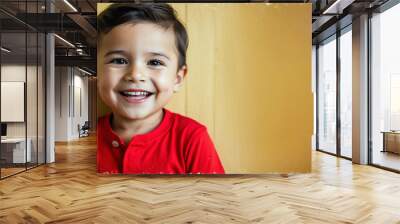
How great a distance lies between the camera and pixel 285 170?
666 centimetres

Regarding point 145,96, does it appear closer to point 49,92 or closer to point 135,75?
point 135,75

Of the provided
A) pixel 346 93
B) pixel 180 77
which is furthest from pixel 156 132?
pixel 346 93

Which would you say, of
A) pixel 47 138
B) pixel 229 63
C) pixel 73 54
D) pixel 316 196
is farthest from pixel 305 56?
pixel 73 54

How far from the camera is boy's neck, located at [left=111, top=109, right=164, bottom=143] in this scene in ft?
21.1

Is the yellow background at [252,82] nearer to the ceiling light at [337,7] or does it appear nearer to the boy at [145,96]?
the boy at [145,96]

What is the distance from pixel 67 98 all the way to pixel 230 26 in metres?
11.5

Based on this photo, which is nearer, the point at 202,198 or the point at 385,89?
the point at 202,198

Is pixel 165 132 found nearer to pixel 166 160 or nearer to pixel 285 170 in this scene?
pixel 166 160

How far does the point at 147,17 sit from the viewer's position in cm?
629

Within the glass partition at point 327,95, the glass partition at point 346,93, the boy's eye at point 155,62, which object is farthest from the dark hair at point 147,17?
the glass partition at point 327,95

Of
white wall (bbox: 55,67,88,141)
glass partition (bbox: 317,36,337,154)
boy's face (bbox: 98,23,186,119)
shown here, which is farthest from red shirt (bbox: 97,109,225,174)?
white wall (bbox: 55,67,88,141)

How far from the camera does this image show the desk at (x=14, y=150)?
7230 millimetres

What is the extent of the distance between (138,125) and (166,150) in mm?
625

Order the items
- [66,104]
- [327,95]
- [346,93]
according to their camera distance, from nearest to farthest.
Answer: [346,93], [327,95], [66,104]
